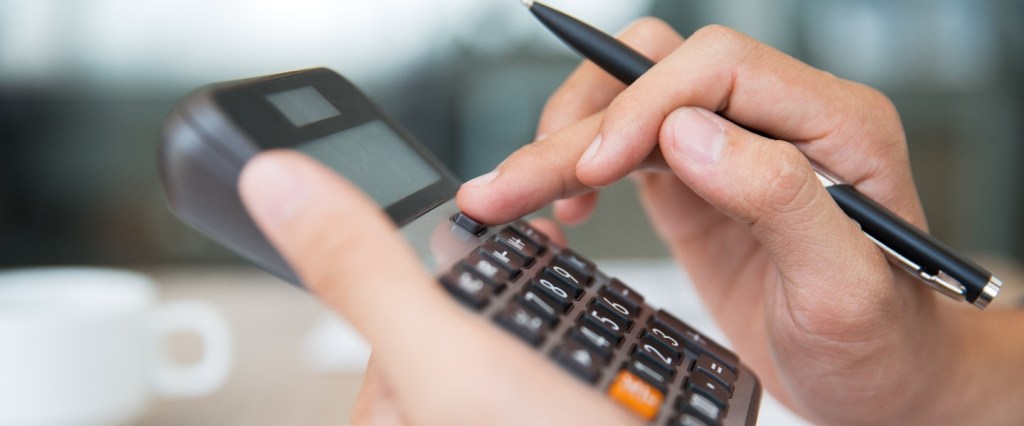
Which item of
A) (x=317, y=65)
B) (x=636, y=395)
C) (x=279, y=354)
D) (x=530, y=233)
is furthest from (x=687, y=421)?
(x=317, y=65)

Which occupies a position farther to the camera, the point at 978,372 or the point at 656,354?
the point at 978,372

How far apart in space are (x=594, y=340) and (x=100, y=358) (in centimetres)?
25

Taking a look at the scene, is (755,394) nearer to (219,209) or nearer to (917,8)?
(219,209)

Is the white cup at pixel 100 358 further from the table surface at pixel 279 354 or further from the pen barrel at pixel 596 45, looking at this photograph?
the pen barrel at pixel 596 45

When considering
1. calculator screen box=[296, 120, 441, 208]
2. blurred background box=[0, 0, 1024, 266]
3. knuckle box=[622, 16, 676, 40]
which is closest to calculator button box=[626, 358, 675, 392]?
calculator screen box=[296, 120, 441, 208]

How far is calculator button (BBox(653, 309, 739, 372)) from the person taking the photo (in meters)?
0.34

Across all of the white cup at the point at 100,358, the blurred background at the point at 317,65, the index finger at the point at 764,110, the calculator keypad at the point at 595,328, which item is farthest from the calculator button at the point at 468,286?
the blurred background at the point at 317,65

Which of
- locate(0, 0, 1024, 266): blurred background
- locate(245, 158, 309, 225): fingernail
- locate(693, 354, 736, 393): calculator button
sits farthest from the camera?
locate(0, 0, 1024, 266): blurred background

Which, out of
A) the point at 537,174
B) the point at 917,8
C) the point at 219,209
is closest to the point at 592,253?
the point at 917,8

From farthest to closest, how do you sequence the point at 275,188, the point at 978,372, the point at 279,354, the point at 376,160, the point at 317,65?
the point at 317,65
the point at 279,354
the point at 978,372
the point at 376,160
the point at 275,188

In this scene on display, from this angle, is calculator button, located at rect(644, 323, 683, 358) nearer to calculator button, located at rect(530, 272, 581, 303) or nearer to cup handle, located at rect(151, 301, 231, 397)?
calculator button, located at rect(530, 272, 581, 303)

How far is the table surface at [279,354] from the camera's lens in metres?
0.48

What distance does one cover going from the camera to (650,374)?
0.92 feet

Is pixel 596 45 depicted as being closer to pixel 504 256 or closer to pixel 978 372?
pixel 504 256
